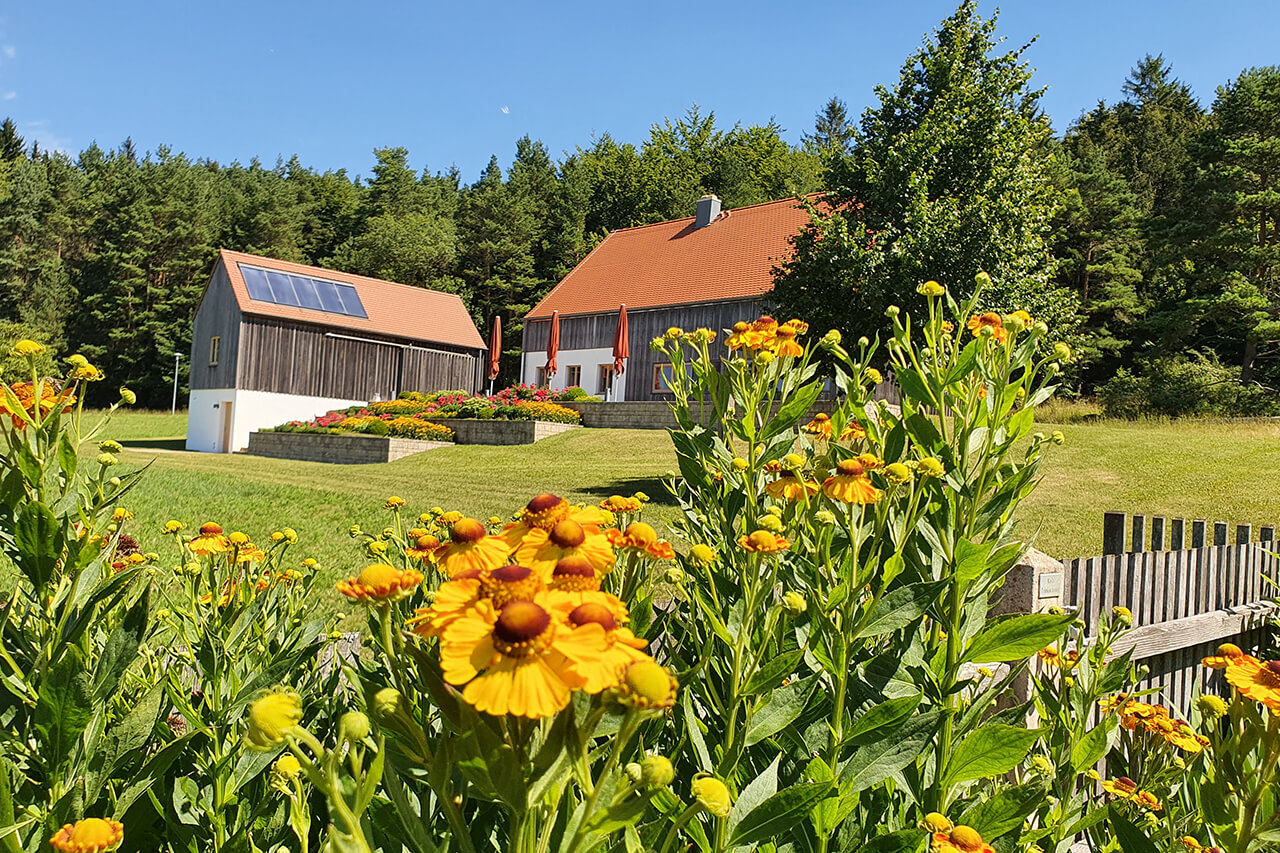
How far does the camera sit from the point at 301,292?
24094mm

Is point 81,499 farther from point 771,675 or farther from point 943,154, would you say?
point 943,154

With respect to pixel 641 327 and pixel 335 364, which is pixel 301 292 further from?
pixel 641 327

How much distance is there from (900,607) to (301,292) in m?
25.6

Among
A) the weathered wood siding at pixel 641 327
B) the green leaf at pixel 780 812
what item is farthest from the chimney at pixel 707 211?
the green leaf at pixel 780 812

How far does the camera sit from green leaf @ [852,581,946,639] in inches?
52.2

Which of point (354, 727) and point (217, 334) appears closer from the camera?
point (354, 727)

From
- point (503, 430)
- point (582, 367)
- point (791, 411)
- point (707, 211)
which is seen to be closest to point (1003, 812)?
point (791, 411)

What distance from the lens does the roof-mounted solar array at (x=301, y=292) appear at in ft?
75.9

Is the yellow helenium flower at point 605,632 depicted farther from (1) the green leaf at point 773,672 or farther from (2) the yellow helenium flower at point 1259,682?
(2) the yellow helenium flower at point 1259,682

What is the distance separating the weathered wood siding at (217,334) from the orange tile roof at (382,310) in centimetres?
53

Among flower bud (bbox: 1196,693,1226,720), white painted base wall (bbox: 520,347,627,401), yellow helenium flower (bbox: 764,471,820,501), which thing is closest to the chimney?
white painted base wall (bbox: 520,347,627,401)

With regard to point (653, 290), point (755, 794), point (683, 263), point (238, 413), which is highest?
point (683, 263)

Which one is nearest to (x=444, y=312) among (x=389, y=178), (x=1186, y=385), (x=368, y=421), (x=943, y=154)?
(x=368, y=421)

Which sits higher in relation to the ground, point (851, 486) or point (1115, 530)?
point (851, 486)
